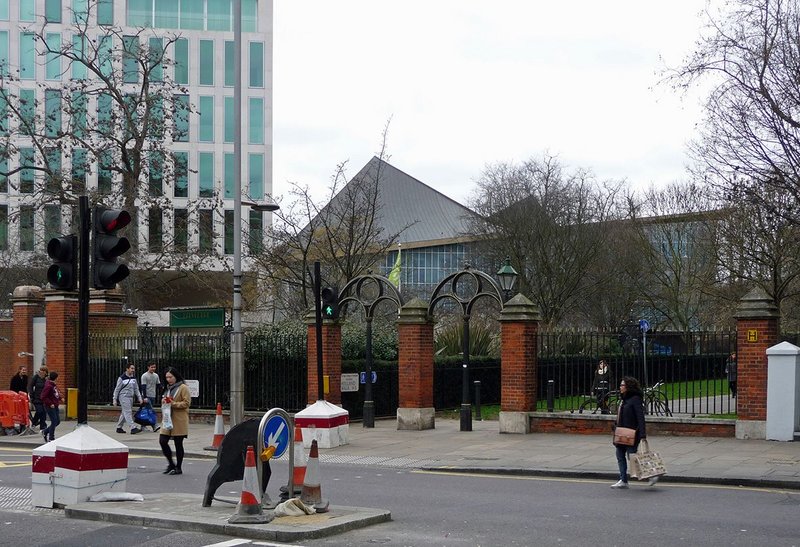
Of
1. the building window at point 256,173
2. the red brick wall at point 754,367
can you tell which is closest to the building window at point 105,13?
the building window at point 256,173

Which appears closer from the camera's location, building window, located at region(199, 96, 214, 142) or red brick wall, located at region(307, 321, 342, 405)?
red brick wall, located at region(307, 321, 342, 405)

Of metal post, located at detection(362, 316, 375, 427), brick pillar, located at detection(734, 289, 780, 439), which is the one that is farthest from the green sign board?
brick pillar, located at detection(734, 289, 780, 439)

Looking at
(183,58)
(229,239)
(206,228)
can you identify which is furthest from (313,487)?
(183,58)

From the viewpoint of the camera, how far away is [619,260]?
5262 cm

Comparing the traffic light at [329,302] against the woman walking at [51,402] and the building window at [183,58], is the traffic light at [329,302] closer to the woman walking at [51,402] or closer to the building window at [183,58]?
the woman walking at [51,402]

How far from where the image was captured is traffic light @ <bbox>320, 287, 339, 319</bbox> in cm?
2234

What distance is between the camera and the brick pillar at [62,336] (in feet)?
97.7

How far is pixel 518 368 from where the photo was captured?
890 inches

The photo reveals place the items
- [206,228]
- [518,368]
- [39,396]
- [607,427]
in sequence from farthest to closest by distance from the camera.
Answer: [206,228], [39,396], [518,368], [607,427]

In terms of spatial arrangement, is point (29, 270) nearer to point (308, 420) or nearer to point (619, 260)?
point (308, 420)

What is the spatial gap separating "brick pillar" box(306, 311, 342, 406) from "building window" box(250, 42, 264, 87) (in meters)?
34.9

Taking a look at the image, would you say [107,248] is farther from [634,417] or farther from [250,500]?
[634,417]

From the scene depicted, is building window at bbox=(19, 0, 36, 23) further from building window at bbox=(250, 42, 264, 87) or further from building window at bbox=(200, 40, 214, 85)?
building window at bbox=(250, 42, 264, 87)

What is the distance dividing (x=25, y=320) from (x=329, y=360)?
447 inches
